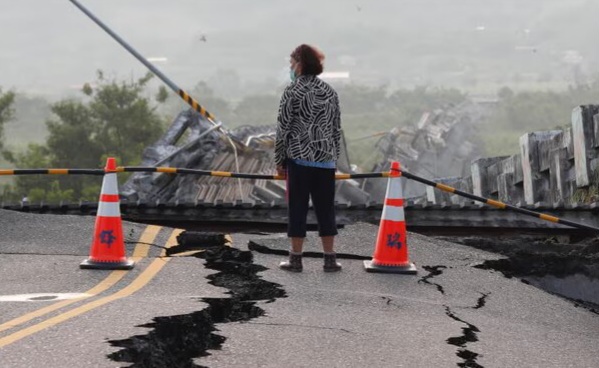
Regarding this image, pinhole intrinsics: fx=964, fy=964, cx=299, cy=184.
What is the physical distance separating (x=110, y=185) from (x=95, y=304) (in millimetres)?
2349

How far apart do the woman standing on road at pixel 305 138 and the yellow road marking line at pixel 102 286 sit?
58.9 inches

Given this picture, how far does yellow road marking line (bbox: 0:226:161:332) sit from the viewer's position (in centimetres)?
573

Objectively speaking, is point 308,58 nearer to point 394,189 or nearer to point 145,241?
point 394,189

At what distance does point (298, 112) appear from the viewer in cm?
800

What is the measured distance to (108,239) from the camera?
27.2 feet

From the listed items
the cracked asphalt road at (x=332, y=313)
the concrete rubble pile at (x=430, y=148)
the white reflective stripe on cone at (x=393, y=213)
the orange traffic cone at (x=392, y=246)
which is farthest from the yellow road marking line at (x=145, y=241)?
the concrete rubble pile at (x=430, y=148)

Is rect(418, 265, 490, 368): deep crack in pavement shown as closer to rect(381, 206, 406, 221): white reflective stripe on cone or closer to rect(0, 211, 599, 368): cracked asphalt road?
rect(0, 211, 599, 368): cracked asphalt road

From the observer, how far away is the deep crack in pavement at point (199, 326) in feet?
16.3

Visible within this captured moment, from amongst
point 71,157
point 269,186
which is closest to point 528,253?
point 269,186

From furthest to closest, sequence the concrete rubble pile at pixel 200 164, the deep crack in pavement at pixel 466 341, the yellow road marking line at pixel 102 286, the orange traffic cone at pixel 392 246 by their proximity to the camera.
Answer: the concrete rubble pile at pixel 200 164 → the orange traffic cone at pixel 392 246 → the yellow road marking line at pixel 102 286 → the deep crack in pavement at pixel 466 341

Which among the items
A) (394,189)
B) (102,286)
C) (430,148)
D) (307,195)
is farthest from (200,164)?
(430,148)

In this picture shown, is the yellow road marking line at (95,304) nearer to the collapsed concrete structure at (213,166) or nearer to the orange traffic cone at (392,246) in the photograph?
the orange traffic cone at (392,246)

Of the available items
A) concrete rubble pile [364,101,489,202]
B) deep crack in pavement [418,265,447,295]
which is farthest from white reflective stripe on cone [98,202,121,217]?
concrete rubble pile [364,101,489,202]

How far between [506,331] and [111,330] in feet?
8.70
